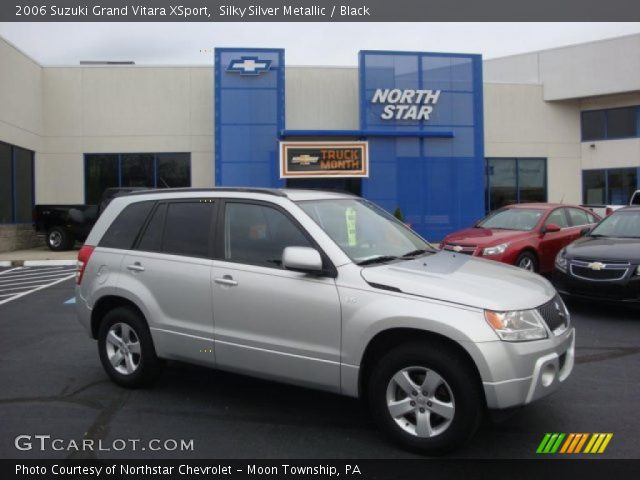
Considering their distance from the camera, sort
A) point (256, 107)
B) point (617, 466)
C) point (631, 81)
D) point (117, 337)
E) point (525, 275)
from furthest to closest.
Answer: point (631, 81)
point (256, 107)
point (117, 337)
point (525, 275)
point (617, 466)

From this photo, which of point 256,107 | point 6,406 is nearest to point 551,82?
point 256,107

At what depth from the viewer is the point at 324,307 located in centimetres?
415

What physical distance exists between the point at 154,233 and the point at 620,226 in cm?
735

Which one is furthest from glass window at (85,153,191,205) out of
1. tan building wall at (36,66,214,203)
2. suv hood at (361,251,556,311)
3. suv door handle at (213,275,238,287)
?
suv hood at (361,251,556,311)

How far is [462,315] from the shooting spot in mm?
3764

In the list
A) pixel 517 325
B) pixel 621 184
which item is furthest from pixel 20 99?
pixel 621 184

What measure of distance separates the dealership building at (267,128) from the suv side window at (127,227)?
1540cm

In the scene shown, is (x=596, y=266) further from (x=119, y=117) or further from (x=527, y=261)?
(x=119, y=117)

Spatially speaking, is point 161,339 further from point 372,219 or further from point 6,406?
point 372,219

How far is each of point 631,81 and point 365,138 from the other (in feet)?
37.1

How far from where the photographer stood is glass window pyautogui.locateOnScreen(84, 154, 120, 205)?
74.5ft

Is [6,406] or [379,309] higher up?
[379,309]

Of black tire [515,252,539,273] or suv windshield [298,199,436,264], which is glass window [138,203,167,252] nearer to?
suv windshield [298,199,436,264]

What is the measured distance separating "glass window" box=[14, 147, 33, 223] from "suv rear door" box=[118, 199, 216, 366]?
17.6 m
